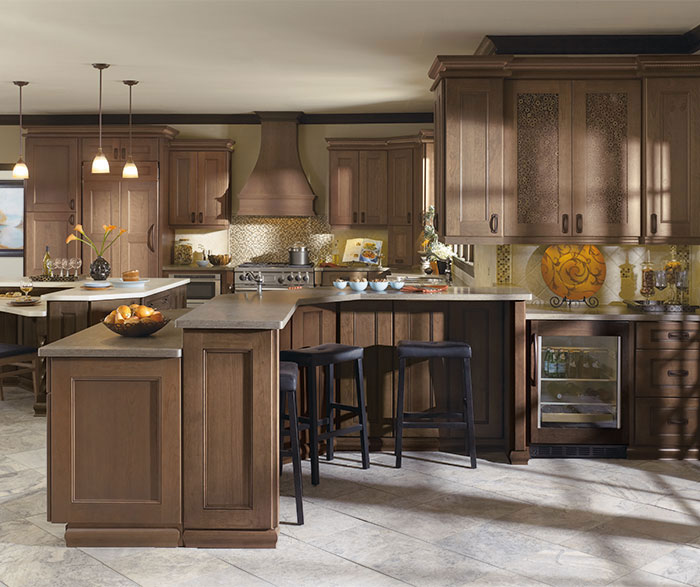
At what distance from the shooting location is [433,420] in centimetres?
507

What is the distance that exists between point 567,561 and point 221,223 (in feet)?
21.3

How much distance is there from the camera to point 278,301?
4.51 m

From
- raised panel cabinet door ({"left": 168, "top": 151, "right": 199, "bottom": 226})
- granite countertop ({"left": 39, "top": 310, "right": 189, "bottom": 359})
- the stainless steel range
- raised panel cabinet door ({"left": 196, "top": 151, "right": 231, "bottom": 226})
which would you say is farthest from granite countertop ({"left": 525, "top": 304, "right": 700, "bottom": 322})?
raised panel cabinet door ({"left": 168, "top": 151, "right": 199, "bottom": 226})

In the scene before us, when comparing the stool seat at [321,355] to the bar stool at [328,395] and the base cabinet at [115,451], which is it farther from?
the base cabinet at [115,451]

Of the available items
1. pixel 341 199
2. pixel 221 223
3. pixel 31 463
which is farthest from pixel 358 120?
pixel 31 463

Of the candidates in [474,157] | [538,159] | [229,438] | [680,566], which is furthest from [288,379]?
[538,159]

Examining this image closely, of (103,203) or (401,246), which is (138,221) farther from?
(401,246)

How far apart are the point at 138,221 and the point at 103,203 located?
0.44 meters

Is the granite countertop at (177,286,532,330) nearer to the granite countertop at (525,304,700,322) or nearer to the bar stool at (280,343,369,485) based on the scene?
the granite countertop at (525,304,700,322)

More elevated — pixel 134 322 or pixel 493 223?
pixel 493 223

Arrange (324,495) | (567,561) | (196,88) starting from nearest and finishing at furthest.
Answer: (567,561), (324,495), (196,88)

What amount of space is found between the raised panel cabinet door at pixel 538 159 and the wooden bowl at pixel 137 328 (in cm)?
250

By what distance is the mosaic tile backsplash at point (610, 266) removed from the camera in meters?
5.53

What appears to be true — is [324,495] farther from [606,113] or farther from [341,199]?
[341,199]
